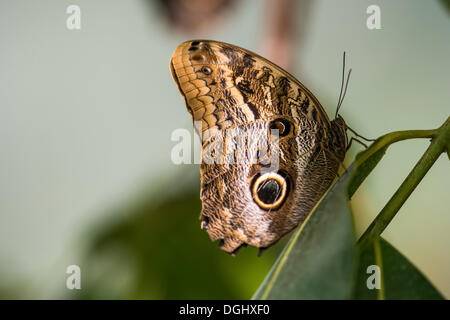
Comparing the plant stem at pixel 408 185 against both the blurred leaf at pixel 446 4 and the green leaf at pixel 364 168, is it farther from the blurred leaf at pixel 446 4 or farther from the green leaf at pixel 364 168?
the blurred leaf at pixel 446 4

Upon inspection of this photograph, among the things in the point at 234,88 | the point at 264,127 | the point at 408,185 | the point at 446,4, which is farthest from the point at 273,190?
the point at 446,4

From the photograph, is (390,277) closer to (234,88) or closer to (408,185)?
(408,185)

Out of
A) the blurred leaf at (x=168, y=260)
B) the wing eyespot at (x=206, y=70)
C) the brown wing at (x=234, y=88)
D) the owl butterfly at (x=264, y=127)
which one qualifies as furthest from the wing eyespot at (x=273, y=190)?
the blurred leaf at (x=168, y=260)

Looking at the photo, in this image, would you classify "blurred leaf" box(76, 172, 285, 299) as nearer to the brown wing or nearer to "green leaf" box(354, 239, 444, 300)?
the brown wing

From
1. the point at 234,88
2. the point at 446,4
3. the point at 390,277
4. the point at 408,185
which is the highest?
the point at 446,4

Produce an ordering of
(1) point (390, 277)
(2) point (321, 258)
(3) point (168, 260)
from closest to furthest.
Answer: (2) point (321, 258)
(1) point (390, 277)
(3) point (168, 260)

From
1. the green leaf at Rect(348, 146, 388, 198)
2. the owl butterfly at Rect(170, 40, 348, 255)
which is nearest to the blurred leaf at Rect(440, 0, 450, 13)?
the owl butterfly at Rect(170, 40, 348, 255)
